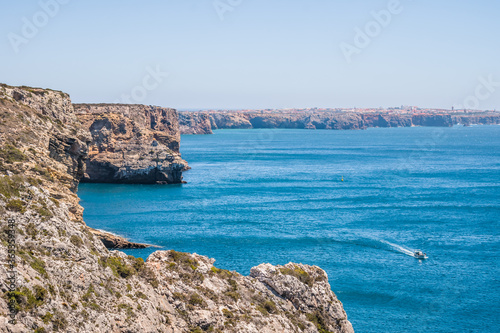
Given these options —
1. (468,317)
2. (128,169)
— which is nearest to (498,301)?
(468,317)

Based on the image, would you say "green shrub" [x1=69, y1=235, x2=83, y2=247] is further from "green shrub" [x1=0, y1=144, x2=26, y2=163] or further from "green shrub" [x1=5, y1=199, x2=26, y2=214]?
"green shrub" [x1=0, y1=144, x2=26, y2=163]

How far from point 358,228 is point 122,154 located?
60456 millimetres

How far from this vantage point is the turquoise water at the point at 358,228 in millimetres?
47969

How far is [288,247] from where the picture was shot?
62.7 m

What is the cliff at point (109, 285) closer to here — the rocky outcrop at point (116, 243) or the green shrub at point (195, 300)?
the green shrub at point (195, 300)

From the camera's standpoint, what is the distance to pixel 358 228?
7231cm

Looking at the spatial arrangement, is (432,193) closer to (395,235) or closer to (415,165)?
(395,235)

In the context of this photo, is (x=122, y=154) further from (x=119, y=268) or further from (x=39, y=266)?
(x=39, y=266)

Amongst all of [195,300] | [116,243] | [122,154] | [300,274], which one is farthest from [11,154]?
[122,154]

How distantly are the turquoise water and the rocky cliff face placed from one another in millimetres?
3379

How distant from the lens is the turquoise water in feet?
157

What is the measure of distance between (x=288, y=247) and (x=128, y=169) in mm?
57967

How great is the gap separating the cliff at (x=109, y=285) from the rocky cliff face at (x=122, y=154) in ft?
250

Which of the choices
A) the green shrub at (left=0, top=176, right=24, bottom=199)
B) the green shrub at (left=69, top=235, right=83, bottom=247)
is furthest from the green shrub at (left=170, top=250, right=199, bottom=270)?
the green shrub at (left=0, top=176, right=24, bottom=199)
